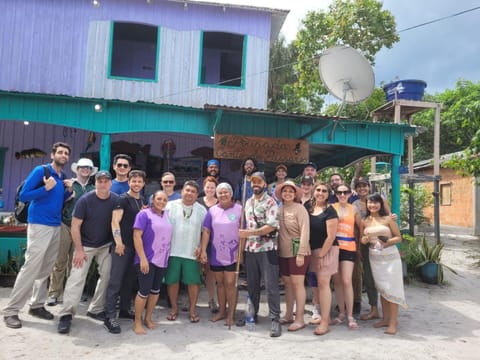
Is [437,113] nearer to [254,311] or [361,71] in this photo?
[361,71]

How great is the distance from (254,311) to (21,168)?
7.33 meters

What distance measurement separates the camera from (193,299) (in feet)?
14.5

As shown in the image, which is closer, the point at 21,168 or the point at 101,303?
the point at 101,303

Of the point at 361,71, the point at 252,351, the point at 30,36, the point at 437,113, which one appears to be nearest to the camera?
the point at 252,351

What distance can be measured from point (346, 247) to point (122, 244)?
8.60ft

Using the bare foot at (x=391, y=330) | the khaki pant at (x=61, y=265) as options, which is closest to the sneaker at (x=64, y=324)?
the khaki pant at (x=61, y=265)

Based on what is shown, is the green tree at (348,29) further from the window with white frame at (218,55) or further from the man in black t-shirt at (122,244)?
the man in black t-shirt at (122,244)

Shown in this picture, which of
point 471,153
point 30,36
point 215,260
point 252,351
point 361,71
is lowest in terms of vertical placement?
point 252,351

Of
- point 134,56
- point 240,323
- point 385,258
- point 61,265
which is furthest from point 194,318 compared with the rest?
point 134,56

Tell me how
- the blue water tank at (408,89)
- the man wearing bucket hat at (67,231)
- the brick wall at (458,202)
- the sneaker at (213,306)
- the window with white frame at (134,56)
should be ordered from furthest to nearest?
the brick wall at (458,202)
the window with white frame at (134,56)
the blue water tank at (408,89)
the sneaker at (213,306)
the man wearing bucket hat at (67,231)

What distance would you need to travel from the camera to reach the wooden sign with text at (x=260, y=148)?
22.3 ft

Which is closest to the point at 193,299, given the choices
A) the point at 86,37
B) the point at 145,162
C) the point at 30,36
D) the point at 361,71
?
the point at 361,71

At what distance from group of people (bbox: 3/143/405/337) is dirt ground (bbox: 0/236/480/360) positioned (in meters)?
0.15

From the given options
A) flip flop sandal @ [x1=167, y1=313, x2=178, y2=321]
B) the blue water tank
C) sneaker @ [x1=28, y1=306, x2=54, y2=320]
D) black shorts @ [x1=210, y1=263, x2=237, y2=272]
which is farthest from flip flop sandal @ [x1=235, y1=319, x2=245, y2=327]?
the blue water tank
